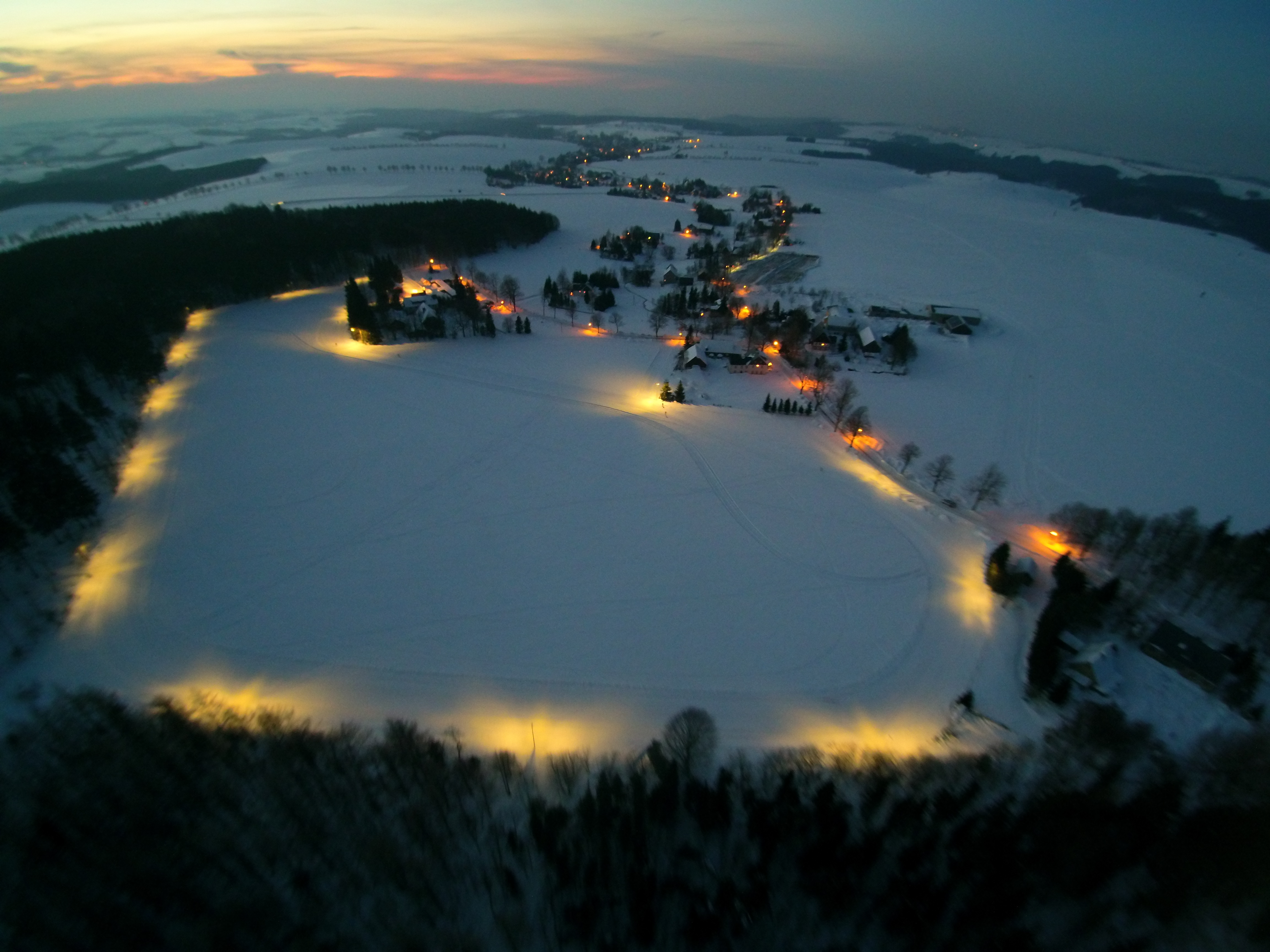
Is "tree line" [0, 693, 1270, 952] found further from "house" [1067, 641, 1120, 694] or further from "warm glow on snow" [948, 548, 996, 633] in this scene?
"warm glow on snow" [948, 548, 996, 633]

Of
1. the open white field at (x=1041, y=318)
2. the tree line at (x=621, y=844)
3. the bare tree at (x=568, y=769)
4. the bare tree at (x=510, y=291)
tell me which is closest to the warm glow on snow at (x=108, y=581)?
the tree line at (x=621, y=844)

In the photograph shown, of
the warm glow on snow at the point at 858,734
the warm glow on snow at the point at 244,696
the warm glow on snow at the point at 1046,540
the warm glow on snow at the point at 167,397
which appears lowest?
the warm glow on snow at the point at 167,397

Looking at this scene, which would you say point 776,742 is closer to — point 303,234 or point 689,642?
point 689,642

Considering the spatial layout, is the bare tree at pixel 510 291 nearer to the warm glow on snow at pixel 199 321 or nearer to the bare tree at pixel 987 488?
the warm glow on snow at pixel 199 321

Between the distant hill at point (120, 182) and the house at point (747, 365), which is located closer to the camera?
the house at point (747, 365)

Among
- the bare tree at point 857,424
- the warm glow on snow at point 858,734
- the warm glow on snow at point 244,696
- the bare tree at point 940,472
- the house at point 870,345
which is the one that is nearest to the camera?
the warm glow on snow at point 858,734
